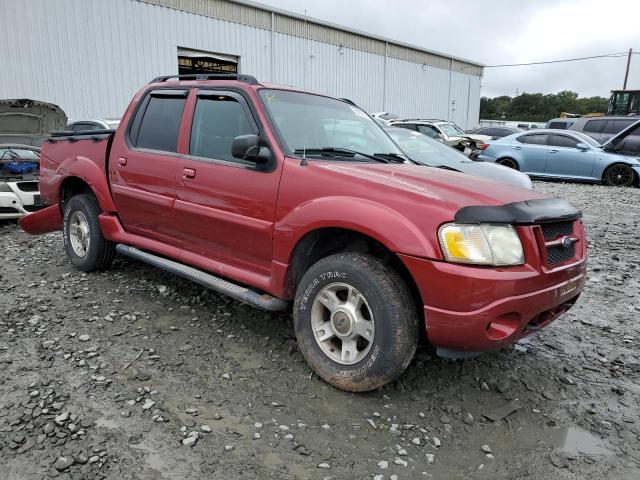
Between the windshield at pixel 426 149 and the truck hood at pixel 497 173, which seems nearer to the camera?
the truck hood at pixel 497 173

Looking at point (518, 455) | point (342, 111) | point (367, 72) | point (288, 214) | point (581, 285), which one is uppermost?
point (367, 72)

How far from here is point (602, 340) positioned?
12.2 ft

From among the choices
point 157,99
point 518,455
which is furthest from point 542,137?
point 518,455

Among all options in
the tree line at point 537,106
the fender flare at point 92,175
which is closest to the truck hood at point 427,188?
the fender flare at point 92,175

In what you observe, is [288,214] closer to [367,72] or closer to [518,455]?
[518,455]

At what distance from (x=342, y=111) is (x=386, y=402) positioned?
241 cm

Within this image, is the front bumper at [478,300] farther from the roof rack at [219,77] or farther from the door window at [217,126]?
the roof rack at [219,77]

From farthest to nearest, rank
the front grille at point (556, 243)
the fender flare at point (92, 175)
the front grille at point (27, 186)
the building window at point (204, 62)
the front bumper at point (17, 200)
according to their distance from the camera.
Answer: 1. the building window at point (204, 62)
2. the front grille at point (27, 186)
3. the front bumper at point (17, 200)
4. the fender flare at point (92, 175)
5. the front grille at point (556, 243)

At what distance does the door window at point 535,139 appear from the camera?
43.7 feet

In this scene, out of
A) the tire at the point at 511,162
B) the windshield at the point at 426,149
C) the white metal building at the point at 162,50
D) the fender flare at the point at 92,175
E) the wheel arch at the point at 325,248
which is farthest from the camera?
the white metal building at the point at 162,50

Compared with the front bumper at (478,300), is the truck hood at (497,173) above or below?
above

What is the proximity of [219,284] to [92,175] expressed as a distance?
2.03 m

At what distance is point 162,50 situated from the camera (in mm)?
17875

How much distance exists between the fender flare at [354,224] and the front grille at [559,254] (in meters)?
0.72
